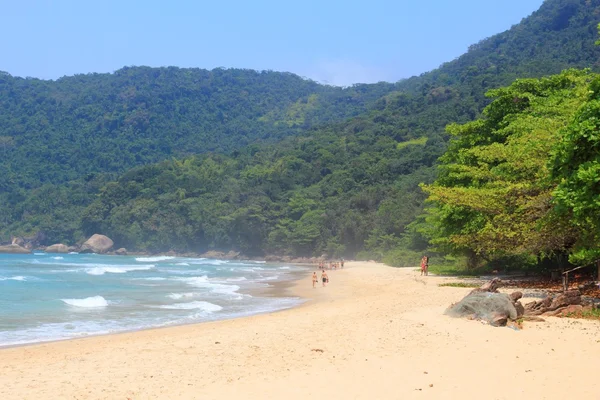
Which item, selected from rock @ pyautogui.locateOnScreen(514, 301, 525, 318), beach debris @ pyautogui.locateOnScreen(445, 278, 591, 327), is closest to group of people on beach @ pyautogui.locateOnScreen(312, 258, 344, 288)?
beach debris @ pyautogui.locateOnScreen(445, 278, 591, 327)

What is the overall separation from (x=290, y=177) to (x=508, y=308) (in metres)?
104

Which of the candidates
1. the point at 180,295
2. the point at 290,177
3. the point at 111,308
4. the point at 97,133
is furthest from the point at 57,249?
Result: the point at 111,308

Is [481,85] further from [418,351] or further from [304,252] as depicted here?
[418,351]

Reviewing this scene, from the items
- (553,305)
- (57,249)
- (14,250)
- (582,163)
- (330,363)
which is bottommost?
(57,249)

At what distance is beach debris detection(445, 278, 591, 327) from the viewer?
1229 centimetres

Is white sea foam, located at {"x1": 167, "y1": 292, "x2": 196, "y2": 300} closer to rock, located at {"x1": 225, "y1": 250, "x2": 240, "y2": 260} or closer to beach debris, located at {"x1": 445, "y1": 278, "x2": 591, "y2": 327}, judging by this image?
beach debris, located at {"x1": 445, "y1": 278, "x2": 591, "y2": 327}

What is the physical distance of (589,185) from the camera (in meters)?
11.5

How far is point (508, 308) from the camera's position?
12.4 meters

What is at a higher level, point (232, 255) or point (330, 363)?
point (330, 363)

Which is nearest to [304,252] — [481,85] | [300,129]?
[481,85]

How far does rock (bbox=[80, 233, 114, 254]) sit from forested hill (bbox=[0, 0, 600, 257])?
9.07 ft

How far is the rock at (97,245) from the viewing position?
118 meters

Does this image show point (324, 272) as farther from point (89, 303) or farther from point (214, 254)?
point (214, 254)

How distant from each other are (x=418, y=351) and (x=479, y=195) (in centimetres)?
1378
